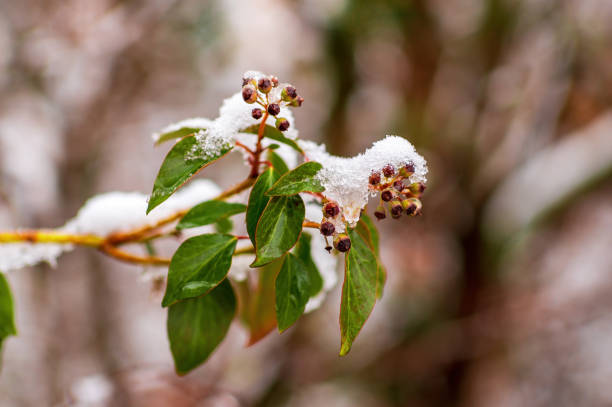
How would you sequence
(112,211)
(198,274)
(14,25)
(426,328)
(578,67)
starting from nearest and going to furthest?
(198,274)
(112,211)
(14,25)
(578,67)
(426,328)

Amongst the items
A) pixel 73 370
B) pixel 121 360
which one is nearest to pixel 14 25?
pixel 73 370

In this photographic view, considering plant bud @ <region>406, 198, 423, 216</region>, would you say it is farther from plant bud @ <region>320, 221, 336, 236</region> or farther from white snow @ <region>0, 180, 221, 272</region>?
white snow @ <region>0, 180, 221, 272</region>

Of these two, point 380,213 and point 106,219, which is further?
point 106,219

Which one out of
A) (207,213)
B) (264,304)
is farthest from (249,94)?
(264,304)

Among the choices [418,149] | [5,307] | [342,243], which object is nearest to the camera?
[342,243]

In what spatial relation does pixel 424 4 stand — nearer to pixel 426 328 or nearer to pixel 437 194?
pixel 437 194

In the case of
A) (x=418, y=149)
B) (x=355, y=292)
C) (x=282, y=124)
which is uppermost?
(x=418, y=149)

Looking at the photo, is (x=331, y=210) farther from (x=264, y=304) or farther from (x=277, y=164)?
(x=264, y=304)
